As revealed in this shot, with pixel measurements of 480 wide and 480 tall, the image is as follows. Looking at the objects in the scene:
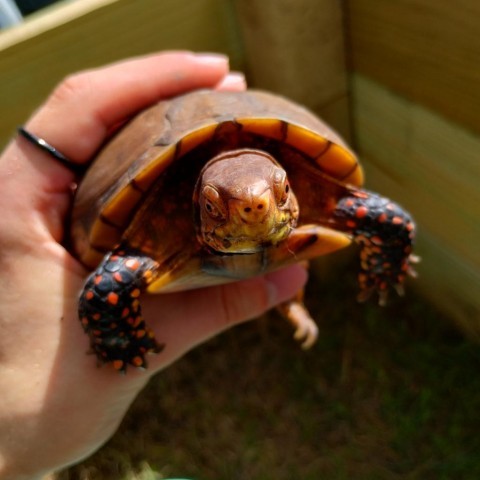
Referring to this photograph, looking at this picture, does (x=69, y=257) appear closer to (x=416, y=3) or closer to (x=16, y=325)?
(x=16, y=325)

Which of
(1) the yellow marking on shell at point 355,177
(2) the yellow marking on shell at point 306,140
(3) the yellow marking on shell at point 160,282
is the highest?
(2) the yellow marking on shell at point 306,140

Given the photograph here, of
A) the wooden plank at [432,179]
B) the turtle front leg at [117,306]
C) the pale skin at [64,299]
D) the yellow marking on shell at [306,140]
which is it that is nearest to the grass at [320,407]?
the wooden plank at [432,179]

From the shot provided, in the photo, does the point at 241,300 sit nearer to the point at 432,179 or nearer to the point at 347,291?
the point at 432,179

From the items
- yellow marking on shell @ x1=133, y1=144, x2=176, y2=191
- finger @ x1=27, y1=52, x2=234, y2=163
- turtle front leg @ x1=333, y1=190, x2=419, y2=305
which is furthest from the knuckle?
finger @ x1=27, y1=52, x2=234, y2=163

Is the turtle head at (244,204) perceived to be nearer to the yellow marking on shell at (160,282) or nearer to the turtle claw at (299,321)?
the yellow marking on shell at (160,282)

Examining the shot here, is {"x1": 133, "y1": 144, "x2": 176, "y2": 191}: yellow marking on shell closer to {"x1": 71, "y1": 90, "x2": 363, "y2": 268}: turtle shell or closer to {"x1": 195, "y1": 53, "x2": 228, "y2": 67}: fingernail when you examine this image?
{"x1": 71, "y1": 90, "x2": 363, "y2": 268}: turtle shell
